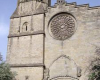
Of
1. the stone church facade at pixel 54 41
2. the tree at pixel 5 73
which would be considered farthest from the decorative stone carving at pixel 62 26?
the tree at pixel 5 73

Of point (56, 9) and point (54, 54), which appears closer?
point (54, 54)

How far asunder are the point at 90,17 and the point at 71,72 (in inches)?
220

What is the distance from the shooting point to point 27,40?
20688mm

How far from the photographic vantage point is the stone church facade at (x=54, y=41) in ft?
61.5

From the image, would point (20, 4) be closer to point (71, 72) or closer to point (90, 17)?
point (90, 17)

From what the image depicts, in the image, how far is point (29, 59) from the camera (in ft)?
64.9

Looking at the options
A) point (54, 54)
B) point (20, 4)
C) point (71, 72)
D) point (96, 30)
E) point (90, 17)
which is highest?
point (20, 4)

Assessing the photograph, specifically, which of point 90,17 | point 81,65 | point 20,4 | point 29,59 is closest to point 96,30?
point 90,17

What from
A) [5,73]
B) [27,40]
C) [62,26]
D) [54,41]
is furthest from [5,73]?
[62,26]

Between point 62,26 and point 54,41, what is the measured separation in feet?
5.95

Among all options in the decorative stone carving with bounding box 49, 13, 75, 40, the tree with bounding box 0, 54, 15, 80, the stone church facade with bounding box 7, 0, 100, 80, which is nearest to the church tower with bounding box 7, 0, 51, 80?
the stone church facade with bounding box 7, 0, 100, 80

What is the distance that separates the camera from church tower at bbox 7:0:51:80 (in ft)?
63.5

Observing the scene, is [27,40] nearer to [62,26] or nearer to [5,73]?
[62,26]

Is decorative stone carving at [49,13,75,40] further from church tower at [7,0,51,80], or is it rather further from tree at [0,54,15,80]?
tree at [0,54,15,80]
